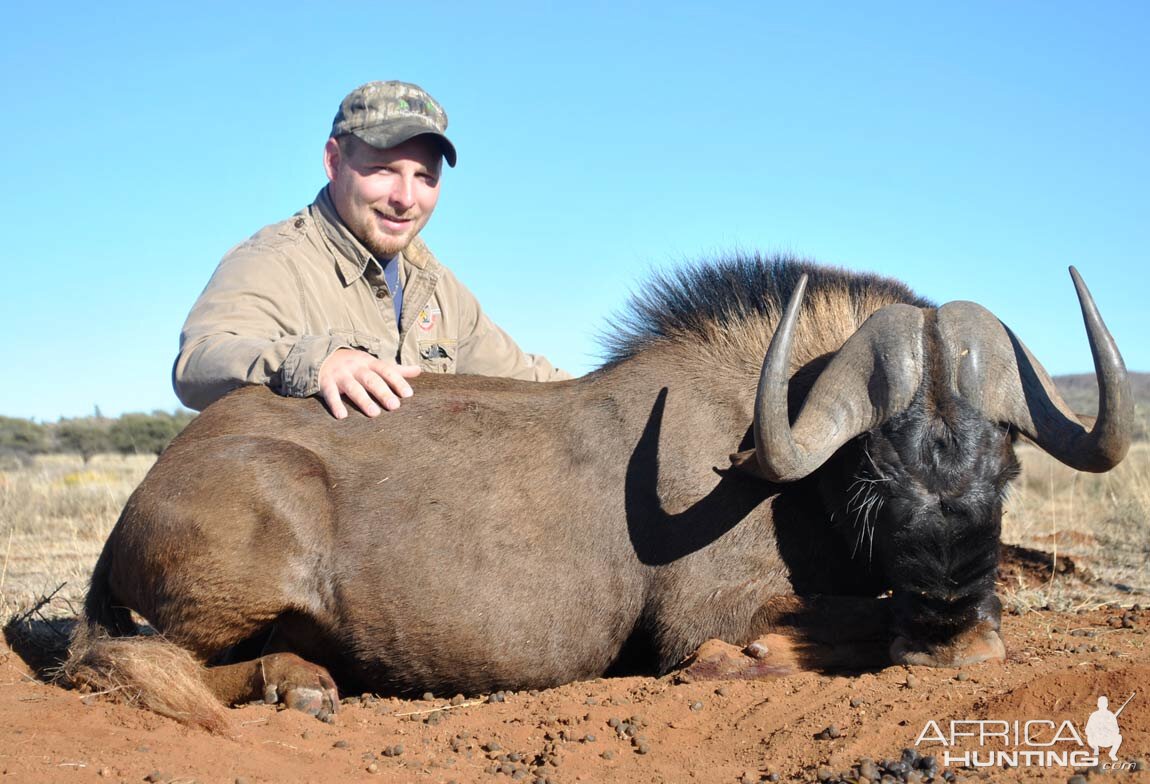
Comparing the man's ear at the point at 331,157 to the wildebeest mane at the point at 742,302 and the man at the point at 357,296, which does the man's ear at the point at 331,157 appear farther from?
the wildebeest mane at the point at 742,302

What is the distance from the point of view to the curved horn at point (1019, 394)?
14.2ft

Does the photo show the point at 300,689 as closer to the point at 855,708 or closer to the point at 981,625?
the point at 855,708

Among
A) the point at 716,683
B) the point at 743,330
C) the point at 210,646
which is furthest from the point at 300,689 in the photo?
the point at 743,330

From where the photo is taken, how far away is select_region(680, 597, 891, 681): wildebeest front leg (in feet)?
15.1

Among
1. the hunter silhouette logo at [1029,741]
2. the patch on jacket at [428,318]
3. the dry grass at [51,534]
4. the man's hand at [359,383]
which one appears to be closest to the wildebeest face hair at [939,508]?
the hunter silhouette logo at [1029,741]

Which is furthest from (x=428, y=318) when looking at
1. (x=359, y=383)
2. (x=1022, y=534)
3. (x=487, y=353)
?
(x=1022, y=534)

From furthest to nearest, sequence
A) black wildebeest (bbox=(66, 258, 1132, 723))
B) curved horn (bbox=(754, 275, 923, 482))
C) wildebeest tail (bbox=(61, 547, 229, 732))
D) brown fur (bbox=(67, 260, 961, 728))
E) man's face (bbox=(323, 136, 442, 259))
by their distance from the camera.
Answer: man's face (bbox=(323, 136, 442, 259))
brown fur (bbox=(67, 260, 961, 728))
black wildebeest (bbox=(66, 258, 1132, 723))
curved horn (bbox=(754, 275, 923, 482))
wildebeest tail (bbox=(61, 547, 229, 732))

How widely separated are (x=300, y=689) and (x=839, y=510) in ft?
7.92

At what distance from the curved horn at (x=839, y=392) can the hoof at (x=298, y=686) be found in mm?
2024

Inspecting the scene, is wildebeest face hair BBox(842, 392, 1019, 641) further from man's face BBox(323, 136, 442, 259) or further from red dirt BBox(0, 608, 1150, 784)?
man's face BBox(323, 136, 442, 259)

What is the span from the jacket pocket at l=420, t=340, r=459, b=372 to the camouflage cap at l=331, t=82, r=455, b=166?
125 centimetres

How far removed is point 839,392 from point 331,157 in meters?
3.68

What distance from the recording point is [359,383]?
5133 millimetres

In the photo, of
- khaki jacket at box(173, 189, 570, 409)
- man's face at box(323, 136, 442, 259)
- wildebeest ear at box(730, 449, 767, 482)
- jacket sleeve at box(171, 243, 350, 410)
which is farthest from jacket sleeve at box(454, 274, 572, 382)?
wildebeest ear at box(730, 449, 767, 482)
